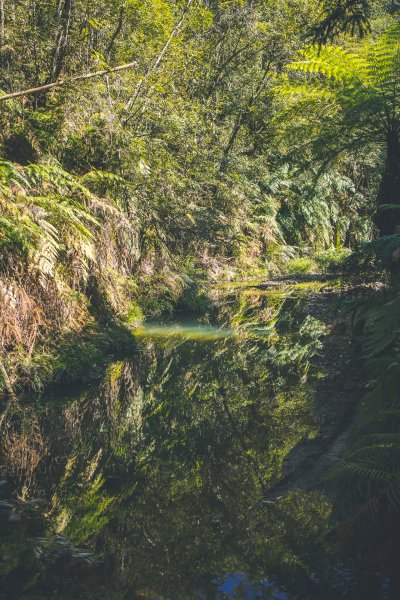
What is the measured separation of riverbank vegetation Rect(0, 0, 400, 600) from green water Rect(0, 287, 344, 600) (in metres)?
0.32

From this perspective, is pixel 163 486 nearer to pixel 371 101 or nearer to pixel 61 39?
pixel 371 101

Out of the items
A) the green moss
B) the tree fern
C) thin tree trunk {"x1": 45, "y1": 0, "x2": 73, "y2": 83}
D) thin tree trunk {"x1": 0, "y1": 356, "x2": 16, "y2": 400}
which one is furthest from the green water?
the green moss

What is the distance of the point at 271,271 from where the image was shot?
18688 millimetres

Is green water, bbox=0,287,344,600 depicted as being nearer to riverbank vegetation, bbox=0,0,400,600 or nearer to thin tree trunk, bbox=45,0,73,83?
riverbank vegetation, bbox=0,0,400,600

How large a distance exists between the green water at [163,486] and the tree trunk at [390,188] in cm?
188

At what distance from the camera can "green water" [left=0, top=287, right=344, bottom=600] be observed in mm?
2402

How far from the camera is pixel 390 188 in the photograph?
6.39 m

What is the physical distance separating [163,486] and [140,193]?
724 centimetres

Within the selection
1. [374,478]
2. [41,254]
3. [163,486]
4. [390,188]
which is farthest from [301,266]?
[374,478]

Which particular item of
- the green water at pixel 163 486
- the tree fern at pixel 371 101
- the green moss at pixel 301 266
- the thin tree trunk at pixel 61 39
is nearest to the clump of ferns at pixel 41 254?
the green water at pixel 163 486

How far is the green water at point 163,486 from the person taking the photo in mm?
2402

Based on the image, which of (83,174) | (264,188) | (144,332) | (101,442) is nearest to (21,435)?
(101,442)

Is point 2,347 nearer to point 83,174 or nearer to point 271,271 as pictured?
point 83,174

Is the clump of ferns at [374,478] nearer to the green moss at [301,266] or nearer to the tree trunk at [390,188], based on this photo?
the tree trunk at [390,188]
